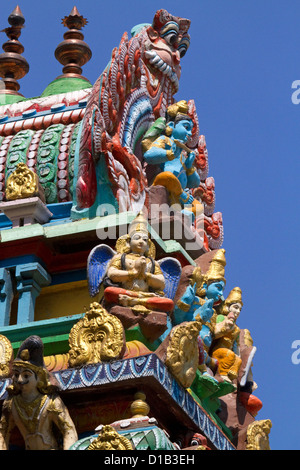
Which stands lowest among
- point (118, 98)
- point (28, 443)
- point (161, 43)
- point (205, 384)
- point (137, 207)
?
point (28, 443)

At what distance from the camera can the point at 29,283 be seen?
2098 centimetres

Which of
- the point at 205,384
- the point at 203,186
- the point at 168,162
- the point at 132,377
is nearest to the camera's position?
the point at 132,377

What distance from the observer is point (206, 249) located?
2370cm

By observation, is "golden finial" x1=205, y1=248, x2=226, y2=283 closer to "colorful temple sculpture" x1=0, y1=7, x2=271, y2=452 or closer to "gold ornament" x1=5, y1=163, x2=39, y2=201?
"colorful temple sculpture" x1=0, y1=7, x2=271, y2=452

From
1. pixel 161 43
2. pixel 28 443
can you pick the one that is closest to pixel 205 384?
pixel 28 443

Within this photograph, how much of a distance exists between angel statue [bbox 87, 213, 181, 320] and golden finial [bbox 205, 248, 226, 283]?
1832mm

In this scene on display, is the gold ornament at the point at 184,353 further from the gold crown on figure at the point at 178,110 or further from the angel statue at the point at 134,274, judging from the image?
the gold crown on figure at the point at 178,110

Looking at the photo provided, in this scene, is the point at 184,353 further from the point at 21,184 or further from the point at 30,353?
the point at 21,184

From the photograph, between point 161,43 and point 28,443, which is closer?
point 28,443

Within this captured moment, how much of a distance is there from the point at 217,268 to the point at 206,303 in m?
0.89

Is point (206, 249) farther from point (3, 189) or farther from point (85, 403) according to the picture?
point (85, 403)

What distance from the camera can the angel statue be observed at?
1958 centimetres

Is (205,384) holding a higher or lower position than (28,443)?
higher

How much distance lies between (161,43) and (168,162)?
2.06 metres
